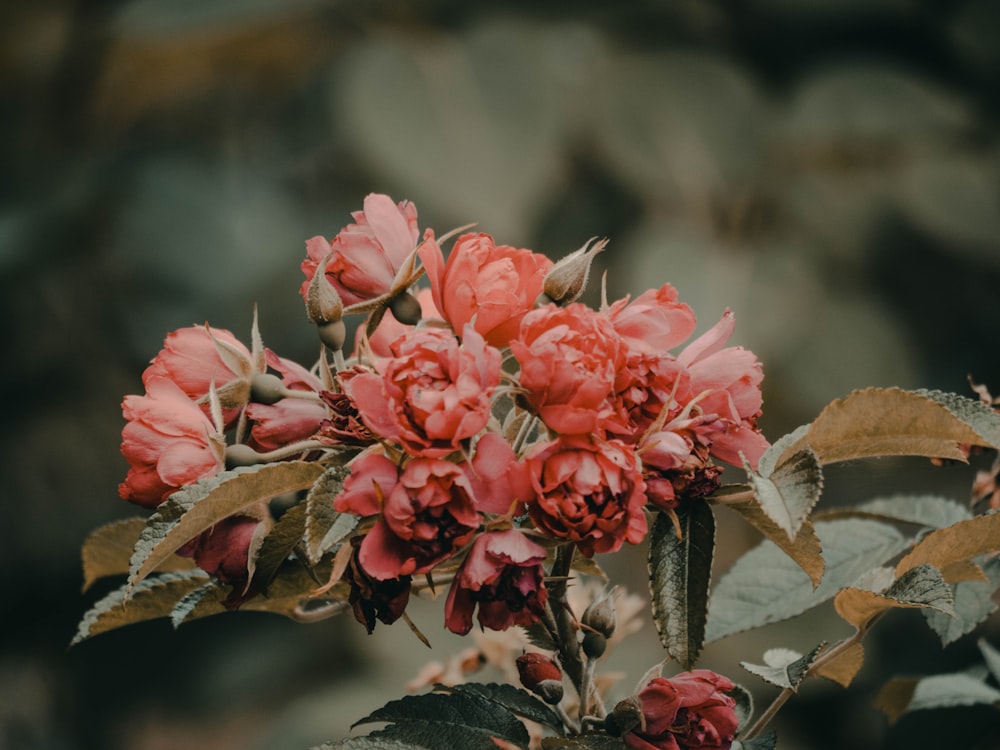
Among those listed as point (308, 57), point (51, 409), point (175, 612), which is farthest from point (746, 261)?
point (175, 612)

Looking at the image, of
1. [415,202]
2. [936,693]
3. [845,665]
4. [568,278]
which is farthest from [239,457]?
[415,202]

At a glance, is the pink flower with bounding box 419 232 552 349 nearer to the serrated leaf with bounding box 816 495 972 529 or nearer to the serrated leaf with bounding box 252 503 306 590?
the serrated leaf with bounding box 252 503 306 590

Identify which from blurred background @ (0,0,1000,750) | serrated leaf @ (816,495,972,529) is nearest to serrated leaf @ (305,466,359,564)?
serrated leaf @ (816,495,972,529)

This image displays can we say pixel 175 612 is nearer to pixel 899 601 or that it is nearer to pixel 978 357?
pixel 899 601

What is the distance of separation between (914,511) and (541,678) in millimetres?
215

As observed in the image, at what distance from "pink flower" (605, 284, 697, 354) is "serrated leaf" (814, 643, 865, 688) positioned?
0.13 metres

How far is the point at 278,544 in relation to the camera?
320 millimetres

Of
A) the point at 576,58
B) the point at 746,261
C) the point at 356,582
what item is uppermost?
the point at 576,58

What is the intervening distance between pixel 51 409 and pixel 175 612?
4.44 ft

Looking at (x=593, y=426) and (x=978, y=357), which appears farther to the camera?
(x=978, y=357)

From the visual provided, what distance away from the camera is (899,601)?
1.06 feet

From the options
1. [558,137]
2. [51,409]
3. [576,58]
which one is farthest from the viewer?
[51,409]

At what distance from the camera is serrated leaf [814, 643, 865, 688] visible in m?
0.36

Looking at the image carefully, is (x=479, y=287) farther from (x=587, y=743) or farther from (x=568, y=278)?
(x=587, y=743)
